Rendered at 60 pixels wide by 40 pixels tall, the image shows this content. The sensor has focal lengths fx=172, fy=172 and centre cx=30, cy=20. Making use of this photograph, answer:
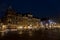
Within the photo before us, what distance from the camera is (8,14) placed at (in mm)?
107938

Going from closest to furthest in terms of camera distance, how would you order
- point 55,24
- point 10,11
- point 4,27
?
1. point 4,27
2. point 10,11
3. point 55,24

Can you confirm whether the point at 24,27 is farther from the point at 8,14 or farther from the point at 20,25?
the point at 8,14

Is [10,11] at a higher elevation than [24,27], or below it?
higher

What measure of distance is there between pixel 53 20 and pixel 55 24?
7306 millimetres

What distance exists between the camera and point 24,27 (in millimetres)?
110750

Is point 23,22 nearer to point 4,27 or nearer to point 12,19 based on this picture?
point 12,19

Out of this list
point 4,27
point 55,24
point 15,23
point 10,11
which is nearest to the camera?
point 4,27

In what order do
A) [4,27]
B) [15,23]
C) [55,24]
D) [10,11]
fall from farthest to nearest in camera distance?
[55,24], [10,11], [15,23], [4,27]

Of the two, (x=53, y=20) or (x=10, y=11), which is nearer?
(x=10, y=11)

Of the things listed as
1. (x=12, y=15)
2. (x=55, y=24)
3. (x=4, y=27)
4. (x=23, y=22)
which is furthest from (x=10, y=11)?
(x=55, y=24)

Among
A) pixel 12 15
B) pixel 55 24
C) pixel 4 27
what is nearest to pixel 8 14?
→ pixel 12 15

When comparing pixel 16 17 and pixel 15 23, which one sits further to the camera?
pixel 16 17

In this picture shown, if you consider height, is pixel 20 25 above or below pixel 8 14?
below

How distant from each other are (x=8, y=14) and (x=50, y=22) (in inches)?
2577
